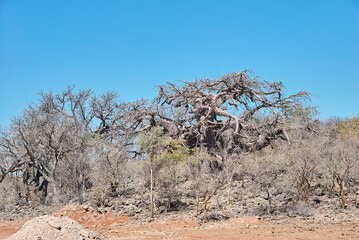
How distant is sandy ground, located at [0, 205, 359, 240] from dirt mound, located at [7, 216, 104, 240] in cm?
155

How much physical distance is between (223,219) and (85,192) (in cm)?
966

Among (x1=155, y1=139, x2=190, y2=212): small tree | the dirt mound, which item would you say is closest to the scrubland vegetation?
(x1=155, y1=139, x2=190, y2=212): small tree

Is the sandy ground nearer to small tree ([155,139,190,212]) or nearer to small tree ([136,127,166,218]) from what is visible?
small tree ([155,139,190,212])

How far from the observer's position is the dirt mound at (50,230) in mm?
10117

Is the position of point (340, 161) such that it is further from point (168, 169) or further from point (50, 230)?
point (50, 230)

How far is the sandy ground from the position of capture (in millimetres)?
10922

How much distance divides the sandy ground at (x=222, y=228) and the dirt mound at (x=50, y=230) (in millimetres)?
1551

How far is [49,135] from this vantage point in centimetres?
2109

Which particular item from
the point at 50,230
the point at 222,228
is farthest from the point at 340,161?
the point at 50,230

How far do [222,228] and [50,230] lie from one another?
6.36 meters

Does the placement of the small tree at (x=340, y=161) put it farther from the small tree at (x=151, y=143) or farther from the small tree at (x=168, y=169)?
the small tree at (x=151, y=143)

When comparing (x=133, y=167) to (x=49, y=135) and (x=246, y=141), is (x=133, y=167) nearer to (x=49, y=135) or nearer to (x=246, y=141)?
(x=49, y=135)

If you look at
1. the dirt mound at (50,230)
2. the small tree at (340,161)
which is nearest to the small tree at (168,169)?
the dirt mound at (50,230)

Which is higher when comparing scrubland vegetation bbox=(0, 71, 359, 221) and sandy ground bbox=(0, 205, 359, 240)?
scrubland vegetation bbox=(0, 71, 359, 221)
